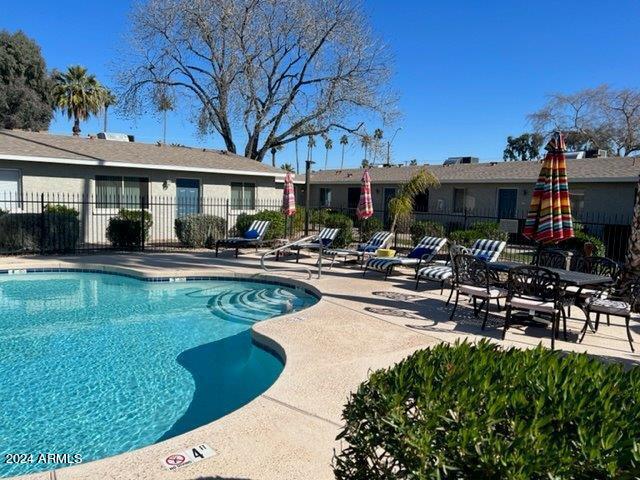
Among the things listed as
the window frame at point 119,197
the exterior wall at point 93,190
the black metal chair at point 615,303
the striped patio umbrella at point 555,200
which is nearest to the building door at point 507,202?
the exterior wall at point 93,190

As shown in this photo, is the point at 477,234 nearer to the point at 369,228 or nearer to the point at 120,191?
the point at 369,228

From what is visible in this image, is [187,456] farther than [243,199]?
No

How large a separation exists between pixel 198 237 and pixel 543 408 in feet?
53.6

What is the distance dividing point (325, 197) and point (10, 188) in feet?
67.3

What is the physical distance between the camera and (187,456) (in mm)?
3283

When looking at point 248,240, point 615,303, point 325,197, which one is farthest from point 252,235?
point 325,197

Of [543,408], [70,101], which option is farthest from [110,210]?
[70,101]

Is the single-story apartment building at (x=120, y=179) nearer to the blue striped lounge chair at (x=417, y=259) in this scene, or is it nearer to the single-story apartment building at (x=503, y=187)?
the single-story apartment building at (x=503, y=187)

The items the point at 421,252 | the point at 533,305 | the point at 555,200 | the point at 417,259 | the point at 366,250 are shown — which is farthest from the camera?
the point at 366,250

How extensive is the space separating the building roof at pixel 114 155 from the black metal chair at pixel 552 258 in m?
13.8

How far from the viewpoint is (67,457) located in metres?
4.22

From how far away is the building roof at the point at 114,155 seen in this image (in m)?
16.0

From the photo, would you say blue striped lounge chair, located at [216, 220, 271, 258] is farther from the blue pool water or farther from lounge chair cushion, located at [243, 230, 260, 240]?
the blue pool water

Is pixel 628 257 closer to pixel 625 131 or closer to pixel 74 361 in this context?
pixel 74 361
